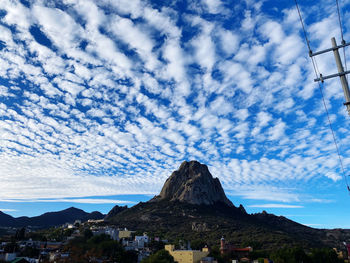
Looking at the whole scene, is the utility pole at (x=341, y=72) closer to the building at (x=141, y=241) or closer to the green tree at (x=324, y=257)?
the green tree at (x=324, y=257)

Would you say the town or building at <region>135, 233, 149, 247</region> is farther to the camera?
building at <region>135, 233, 149, 247</region>

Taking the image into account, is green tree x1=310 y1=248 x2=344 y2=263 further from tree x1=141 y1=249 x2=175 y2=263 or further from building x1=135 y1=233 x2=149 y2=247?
building x1=135 y1=233 x2=149 y2=247

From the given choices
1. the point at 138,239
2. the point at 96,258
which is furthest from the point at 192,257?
the point at 96,258

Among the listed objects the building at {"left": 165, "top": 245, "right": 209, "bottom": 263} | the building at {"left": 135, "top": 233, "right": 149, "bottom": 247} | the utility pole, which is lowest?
the building at {"left": 165, "top": 245, "right": 209, "bottom": 263}

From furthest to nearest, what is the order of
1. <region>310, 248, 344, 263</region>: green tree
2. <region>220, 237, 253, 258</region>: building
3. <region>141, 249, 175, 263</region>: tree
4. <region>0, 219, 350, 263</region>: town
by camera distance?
<region>220, 237, 253, 258</region>: building < <region>310, 248, 344, 263</region>: green tree < <region>141, 249, 175, 263</region>: tree < <region>0, 219, 350, 263</region>: town

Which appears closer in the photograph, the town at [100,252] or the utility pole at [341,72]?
the utility pole at [341,72]

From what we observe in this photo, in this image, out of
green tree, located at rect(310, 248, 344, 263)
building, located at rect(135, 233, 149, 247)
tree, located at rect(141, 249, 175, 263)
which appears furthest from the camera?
building, located at rect(135, 233, 149, 247)

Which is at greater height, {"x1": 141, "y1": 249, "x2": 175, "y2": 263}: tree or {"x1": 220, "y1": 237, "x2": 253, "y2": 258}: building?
{"x1": 220, "y1": 237, "x2": 253, "y2": 258}: building

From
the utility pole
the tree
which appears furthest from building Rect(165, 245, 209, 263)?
the utility pole

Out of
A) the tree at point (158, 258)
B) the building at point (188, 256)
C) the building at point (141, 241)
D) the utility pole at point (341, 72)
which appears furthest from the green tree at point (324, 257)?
the utility pole at point (341, 72)

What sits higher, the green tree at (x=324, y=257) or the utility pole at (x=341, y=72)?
the utility pole at (x=341, y=72)

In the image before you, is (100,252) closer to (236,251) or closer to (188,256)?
(188,256)

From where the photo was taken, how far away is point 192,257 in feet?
295

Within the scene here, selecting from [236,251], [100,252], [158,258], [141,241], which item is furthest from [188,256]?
[100,252]
